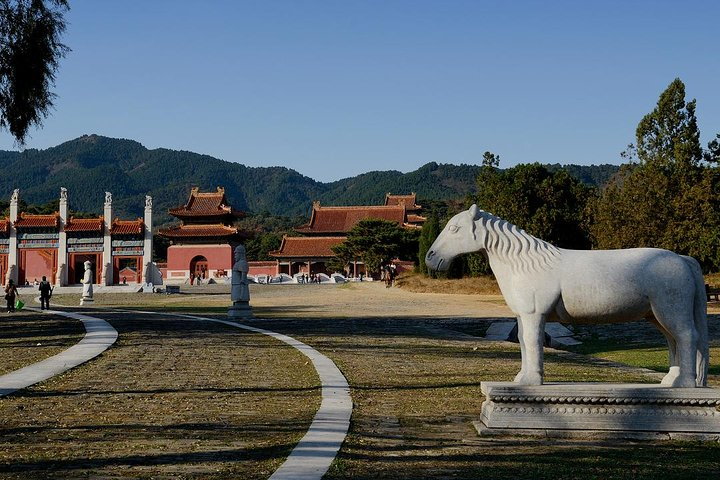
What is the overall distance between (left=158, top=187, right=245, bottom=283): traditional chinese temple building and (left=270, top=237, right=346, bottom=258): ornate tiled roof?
7.13 m

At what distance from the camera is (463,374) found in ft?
32.6

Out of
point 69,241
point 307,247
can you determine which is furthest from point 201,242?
point 69,241

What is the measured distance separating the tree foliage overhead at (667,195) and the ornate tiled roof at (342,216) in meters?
48.3

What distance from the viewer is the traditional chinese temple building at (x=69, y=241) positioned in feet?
191

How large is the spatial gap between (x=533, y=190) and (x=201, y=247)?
3478 cm

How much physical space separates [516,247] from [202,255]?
63.2 metres

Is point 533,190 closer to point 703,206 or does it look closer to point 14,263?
point 703,206

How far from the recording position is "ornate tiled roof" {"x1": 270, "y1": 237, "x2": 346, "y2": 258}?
246 ft

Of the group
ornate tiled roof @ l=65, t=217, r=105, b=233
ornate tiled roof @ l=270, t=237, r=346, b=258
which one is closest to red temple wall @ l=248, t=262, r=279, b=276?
ornate tiled roof @ l=270, t=237, r=346, b=258

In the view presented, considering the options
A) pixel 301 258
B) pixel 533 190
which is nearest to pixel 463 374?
pixel 533 190

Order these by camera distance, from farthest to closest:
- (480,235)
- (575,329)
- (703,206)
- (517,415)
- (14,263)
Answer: (14,263), (703,206), (575,329), (480,235), (517,415)

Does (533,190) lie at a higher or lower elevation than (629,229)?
higher

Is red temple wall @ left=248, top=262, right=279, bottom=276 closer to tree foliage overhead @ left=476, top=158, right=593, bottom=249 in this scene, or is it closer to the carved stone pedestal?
tree foliage overhead @ left=476, top=158, right=593, bottom=249

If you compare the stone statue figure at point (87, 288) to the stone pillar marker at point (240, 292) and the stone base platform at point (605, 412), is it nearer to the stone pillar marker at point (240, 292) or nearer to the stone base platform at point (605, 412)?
the stone pillar marker at point (240, 292)
